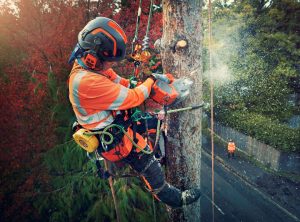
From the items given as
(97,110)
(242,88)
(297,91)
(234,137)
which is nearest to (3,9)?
(97,110)

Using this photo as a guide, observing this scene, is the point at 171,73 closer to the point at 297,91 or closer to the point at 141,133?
the point at 141,133

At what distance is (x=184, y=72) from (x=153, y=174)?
1.29 metres

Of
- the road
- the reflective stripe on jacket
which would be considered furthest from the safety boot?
the road

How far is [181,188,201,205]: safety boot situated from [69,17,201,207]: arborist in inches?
0.5

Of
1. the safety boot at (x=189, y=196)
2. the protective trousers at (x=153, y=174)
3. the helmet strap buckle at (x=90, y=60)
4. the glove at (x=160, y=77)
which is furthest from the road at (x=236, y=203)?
the helmet strap buckle at (x=90, y=60)

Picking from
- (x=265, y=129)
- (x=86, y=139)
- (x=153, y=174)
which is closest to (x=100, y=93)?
(x=86, y=139)

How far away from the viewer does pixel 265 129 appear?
14.6 meters

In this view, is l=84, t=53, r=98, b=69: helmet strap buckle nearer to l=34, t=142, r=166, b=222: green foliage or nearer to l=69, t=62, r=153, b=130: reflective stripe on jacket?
l=69, t=62, r=153, b=130: reflective stripe on jacket

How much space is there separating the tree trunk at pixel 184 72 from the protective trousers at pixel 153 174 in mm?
180

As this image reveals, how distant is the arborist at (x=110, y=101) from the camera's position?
277cm

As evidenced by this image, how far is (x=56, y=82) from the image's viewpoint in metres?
6.77

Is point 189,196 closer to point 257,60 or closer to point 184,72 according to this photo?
point 184,72

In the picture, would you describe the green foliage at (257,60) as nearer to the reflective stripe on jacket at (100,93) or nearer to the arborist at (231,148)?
the arborist at (231,148)

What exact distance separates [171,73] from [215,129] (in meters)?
15.9
